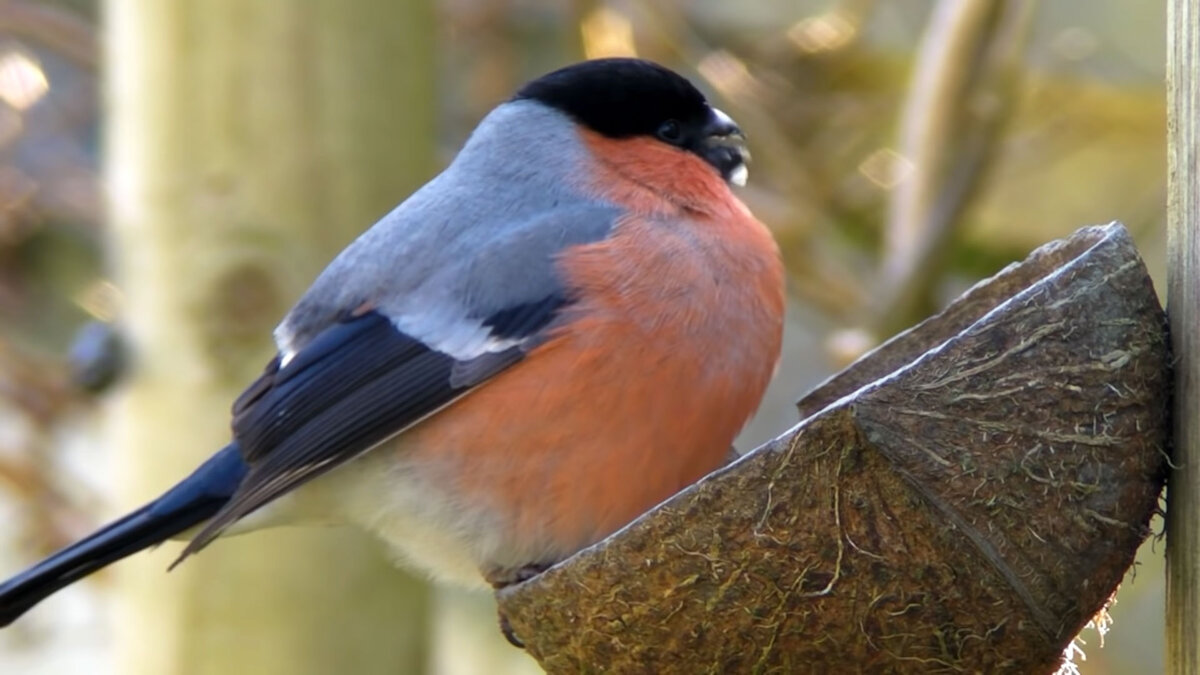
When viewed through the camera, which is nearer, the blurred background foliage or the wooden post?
the wooden post

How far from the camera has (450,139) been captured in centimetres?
393

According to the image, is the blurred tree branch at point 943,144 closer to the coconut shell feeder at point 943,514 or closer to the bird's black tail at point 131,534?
the bird's black tail at point 131,534

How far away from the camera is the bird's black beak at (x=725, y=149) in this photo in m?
2.15

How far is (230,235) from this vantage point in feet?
8.10

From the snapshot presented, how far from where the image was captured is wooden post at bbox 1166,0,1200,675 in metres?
1.33

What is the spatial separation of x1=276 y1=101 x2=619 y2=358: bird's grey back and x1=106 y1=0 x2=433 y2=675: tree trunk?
15.4 inches

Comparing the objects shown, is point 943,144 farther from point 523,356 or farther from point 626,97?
point 523,356

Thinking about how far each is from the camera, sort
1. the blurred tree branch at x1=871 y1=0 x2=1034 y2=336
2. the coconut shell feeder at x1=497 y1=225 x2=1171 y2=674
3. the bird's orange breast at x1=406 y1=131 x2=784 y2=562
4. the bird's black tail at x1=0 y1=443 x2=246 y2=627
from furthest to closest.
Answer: the blurred tree branch at x1=871 y1=0 x2=1034 y2=336, the bird's black tail at x1=0 y1=443 x2=246 y2=627, the bird's orange breast at x1=406 y1=131 x2=784 y2=562, the coconut shell feeder at x1=497 y1=225 x2=1171 y2=674

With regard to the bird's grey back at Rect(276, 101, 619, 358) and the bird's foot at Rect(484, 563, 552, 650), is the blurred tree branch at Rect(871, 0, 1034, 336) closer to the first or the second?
the bird's grey back at Rect(276, 101, 619, 358)

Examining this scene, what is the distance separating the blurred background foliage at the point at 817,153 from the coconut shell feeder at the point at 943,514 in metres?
1.43

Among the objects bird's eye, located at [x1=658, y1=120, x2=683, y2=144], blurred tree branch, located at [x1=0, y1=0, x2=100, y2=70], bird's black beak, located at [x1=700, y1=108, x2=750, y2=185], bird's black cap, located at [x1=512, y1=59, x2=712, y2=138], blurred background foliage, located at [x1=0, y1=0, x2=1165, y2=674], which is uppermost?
blurred tree branch, located at [x1=0, y1=0, x2=100, y2=70]

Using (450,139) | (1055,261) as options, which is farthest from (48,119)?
(1055,261)

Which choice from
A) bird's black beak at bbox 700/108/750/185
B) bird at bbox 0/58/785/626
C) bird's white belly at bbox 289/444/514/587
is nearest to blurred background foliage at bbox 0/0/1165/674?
bird's black beak at bbox 700/108/750/185

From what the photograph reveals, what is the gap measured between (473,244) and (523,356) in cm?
19
